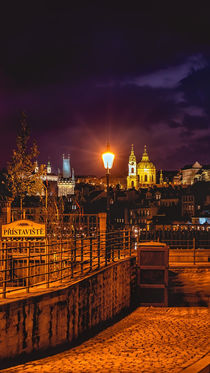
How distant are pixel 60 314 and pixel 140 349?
193cm

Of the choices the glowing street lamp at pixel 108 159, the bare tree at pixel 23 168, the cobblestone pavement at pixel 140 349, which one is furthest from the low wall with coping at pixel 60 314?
the bare tree at pixel 23 168

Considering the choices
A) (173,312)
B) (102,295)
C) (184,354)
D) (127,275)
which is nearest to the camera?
(184,354)

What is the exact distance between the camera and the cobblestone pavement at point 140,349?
8.08 metres

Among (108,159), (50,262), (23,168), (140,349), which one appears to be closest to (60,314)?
(50,262)

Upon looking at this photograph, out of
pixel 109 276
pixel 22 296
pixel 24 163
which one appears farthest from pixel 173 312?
pixel 24 163

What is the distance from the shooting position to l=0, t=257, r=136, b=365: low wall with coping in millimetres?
8543

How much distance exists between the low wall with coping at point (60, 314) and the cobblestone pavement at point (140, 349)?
1.11 ft

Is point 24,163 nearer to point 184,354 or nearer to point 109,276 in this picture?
point 109,276

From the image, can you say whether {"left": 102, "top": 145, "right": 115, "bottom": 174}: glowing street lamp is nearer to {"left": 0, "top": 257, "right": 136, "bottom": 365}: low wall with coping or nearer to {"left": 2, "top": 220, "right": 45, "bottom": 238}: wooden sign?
{"left": 0, "top": 257, "right": 136, "bottom": 365}: low wall with coping

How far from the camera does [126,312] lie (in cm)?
1449

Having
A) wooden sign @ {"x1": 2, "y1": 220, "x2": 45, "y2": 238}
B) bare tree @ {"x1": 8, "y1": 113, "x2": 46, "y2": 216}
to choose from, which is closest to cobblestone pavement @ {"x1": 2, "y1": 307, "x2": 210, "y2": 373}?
wooden sign @ {"x1": 2, "y1": 220, "x2": 45, "y2": 238}

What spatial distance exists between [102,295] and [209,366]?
537 centimetres

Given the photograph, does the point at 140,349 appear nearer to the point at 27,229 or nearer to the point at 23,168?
the point at 27,229

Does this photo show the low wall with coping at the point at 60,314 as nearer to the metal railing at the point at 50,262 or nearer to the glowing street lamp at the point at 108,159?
the metal railing at the point at 50,262
